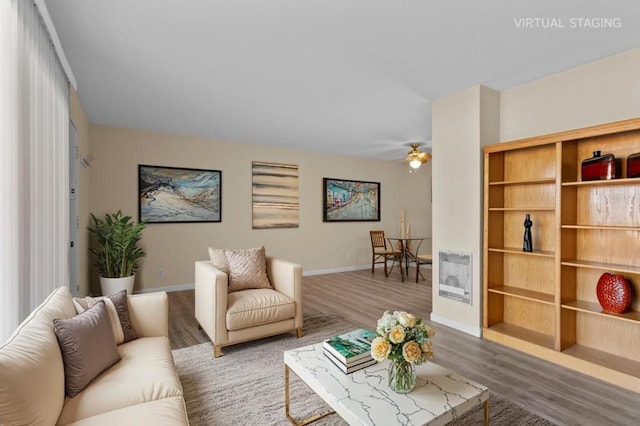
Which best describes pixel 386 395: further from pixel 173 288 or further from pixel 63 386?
pixel 173 288

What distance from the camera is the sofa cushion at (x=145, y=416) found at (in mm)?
1249

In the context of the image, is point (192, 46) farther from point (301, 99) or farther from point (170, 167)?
point (170, 167)

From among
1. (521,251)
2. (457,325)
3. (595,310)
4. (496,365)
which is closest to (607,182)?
(521,251)

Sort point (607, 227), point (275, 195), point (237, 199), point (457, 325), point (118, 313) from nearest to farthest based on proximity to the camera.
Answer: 1. point (118, 313)
2. point (607, 227)
3. point (457, 325)
4. point (237, 199)
5. point (275, 195)

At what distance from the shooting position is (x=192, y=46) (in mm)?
2430

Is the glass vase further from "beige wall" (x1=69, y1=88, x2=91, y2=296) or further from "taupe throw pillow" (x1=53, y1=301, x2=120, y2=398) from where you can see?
"beige wall" (x1=69, y1=88, x2=91, y2=296)

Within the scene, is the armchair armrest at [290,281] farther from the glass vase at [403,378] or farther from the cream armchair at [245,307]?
the glass vase at [403,378]

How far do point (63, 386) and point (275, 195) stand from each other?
464 cm

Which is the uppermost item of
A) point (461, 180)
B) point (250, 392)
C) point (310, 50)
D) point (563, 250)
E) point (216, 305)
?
point (310, 50)

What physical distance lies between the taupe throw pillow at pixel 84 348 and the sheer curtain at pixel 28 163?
462 millimetres

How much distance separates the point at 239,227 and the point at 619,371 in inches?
192

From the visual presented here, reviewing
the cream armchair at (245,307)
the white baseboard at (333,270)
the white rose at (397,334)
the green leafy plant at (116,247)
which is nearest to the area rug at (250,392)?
the cream armchair at (245,307)

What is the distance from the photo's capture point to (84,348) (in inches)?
58.7

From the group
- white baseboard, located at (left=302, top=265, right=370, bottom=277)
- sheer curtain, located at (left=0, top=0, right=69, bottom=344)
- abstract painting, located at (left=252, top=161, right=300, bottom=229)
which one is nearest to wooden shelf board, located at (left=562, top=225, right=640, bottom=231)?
sheer curtain, located at (left=0, top=0, right=69, bottom=344)
